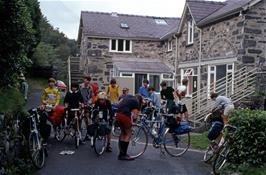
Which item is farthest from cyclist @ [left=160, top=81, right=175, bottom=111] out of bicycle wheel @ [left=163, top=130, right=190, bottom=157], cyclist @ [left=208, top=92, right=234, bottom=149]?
bicycle wheel @ [left=163, top=130, right=190, bottom=157]

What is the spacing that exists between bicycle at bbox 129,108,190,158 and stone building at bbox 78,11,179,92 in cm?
1766

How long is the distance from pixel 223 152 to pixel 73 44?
57479mm

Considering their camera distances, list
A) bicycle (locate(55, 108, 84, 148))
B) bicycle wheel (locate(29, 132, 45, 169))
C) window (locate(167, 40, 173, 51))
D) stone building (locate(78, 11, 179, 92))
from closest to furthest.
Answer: bicycle wheel (locate(29, 132, 45, 169)) → bicycle (locate(55, 108, 84, 148)) → window (locate(167, 40, 173, 51)) → stone building (locate(78, 11, 179, 92))

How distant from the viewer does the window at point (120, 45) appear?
1231 inches

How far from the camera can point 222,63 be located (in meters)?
19.7

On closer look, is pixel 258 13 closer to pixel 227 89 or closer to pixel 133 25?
pixel 227 89

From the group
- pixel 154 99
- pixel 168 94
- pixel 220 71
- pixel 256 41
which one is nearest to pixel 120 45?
pixel 220 71

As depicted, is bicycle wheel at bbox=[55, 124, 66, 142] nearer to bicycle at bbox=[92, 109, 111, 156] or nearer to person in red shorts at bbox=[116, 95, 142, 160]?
bicycle at bbox=[92, 109, 111, 156]

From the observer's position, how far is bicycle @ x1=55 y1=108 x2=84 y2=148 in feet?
36.1

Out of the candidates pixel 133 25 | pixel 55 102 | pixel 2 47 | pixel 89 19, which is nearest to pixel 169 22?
pixel 133 25

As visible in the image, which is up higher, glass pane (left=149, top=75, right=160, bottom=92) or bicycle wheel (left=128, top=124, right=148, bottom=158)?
glass pane (left=149, top=75, right=160, bottom=92)

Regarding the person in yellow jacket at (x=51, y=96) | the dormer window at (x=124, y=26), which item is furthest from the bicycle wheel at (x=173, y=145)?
the dormer window at (x=124, y=26)

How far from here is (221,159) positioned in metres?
8.95

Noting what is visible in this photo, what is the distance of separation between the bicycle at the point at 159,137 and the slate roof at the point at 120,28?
19.7 meters
